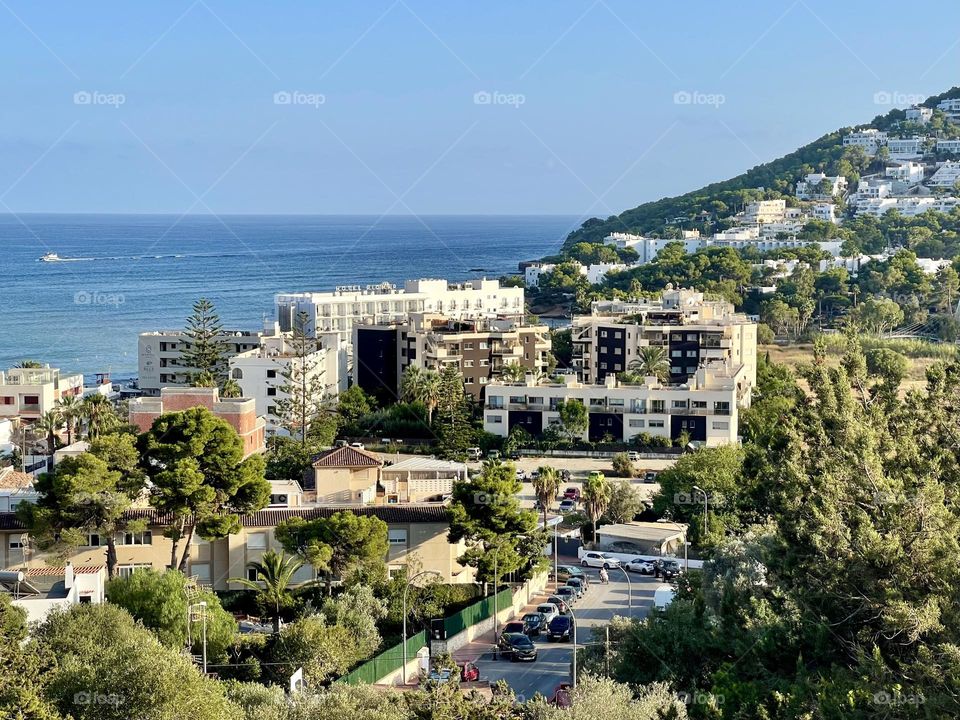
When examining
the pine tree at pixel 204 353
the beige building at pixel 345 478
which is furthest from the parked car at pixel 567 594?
the pine tree at pixel 204 353

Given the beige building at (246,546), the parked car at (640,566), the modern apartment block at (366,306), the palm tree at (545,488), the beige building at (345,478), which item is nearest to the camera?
the beige building at (246,546)

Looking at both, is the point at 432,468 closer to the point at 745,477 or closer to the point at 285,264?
the point at 745,477

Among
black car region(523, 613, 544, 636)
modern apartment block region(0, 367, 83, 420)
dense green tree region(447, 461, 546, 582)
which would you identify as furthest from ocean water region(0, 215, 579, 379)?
black car region(523, 613, 544, 636)

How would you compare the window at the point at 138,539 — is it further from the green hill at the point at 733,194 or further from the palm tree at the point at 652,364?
the green hill at the point at 733,194

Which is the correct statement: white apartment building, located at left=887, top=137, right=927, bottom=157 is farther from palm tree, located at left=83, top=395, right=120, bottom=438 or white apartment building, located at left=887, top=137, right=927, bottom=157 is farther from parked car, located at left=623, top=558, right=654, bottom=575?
parked car, located at left=623, top=558, right=654, bottom=575

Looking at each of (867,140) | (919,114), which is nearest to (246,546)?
(867,140)

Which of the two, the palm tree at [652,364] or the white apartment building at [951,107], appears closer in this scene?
the palm tree at [652,364]

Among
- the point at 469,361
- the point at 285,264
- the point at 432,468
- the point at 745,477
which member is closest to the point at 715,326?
the point at 469,361

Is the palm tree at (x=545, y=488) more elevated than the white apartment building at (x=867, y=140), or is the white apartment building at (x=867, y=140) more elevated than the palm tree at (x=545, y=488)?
the white apartment building at (x=867, y=140)
